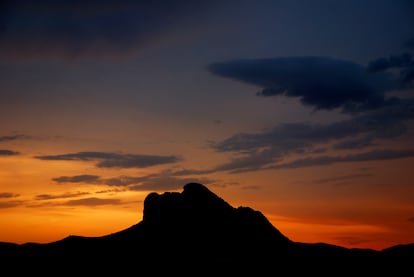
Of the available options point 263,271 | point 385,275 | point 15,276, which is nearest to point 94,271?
point 15,276

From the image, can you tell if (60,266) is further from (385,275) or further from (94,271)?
(385,275)

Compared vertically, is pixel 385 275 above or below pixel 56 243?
below

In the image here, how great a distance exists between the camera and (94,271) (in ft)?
563

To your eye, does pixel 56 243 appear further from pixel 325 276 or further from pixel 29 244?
pixel 325 276

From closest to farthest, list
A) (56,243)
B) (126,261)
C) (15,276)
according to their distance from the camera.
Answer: (15,276) → (126,261) → (56,243)

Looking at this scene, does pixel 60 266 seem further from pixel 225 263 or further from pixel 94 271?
pixel 225 263

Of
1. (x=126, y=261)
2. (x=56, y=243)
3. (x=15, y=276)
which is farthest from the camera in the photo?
(x=56, y=243)

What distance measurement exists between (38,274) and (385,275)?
123m

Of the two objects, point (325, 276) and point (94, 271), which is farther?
point (325, 276)

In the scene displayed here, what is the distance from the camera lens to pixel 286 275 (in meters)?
187

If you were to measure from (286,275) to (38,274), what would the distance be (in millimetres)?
85250

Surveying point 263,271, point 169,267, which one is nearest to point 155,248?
point 169,267

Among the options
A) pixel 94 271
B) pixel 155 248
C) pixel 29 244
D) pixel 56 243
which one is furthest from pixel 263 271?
pixel 29 244

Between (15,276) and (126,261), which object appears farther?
(126,261)
